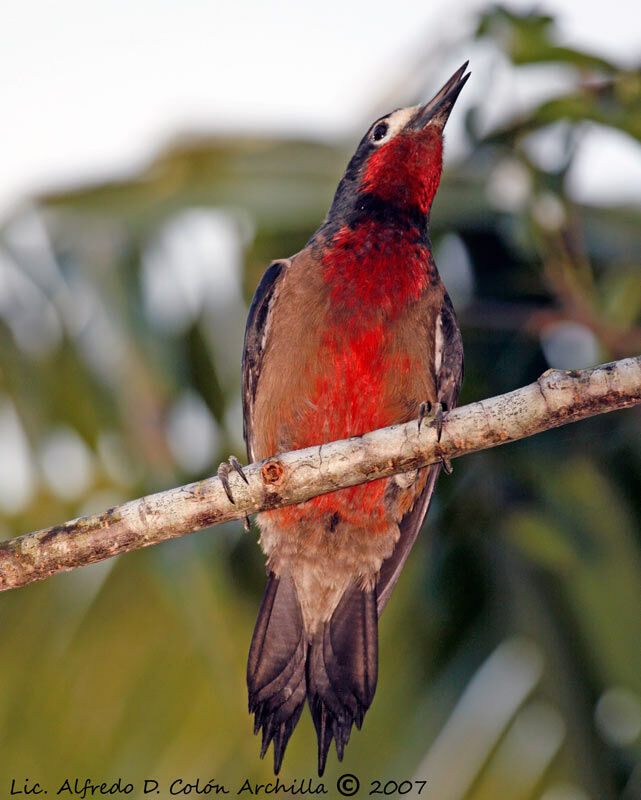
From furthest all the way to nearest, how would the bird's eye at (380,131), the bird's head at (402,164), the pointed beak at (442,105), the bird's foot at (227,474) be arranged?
1. the bird's eye at (380,131)
2. the pointed beak at (442,105)
3. the bird's head at (402,164)
4. the bird's foot at (227,474)

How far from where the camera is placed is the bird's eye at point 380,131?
4781 mm

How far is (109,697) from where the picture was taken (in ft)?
15.4

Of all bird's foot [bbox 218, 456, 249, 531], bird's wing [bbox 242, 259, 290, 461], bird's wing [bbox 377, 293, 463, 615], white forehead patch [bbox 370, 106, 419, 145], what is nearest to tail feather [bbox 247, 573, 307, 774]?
bird's wing [bbox 377, 293, 463, 615]

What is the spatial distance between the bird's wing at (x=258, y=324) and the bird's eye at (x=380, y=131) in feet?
2.43

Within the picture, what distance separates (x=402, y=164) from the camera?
180 inches

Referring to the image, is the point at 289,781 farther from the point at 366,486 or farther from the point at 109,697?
the point at 366,486

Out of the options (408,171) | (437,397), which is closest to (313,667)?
(437,397)

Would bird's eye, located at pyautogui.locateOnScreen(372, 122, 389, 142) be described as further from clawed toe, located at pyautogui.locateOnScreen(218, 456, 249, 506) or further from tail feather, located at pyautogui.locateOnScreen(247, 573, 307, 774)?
tail feather, located at pyautogui.locateOnScreen(247, 573, 307, 774)

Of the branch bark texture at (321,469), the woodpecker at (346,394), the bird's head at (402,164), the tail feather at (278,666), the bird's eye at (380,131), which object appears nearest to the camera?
the branch bark texture at (321,469)

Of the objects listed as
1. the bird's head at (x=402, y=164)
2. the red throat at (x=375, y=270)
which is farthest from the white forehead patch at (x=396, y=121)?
the red throat at (x=375, y=270)

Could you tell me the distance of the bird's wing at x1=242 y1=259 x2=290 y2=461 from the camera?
4.57 metres

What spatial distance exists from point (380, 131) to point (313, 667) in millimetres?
2455

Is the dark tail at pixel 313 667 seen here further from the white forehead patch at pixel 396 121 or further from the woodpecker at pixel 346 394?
the white forehead patch at pixel 396 121

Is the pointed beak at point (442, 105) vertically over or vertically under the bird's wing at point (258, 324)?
over
